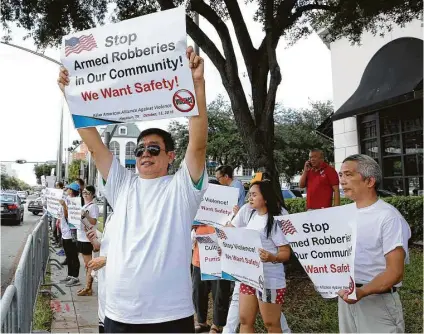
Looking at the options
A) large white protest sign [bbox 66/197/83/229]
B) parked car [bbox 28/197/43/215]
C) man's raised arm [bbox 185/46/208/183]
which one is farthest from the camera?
parked car [bbox 28/197/43/215]

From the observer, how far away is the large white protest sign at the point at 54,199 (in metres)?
9.33

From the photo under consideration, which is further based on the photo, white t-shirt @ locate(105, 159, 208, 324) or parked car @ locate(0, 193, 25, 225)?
parked car @ locate(0, 193, 25, 225)

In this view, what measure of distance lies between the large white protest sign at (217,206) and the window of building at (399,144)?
9.56m

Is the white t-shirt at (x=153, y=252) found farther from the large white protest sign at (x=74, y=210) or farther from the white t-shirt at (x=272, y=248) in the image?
the large white protest sign at (x=74, y=210)

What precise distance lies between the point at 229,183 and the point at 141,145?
11.3ft

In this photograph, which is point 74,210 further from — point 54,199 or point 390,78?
point 390,78

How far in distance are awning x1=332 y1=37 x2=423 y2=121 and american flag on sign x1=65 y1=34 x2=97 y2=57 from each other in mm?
9797

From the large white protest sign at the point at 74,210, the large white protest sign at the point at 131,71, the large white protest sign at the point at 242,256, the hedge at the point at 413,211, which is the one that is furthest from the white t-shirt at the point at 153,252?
the hedge at the point at 413,211

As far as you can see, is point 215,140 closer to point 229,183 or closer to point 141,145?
point 229,183

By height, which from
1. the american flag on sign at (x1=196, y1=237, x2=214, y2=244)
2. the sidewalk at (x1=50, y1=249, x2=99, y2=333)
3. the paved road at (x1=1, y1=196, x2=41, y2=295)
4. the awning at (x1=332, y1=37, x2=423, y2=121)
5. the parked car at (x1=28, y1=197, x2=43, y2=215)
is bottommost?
the sidewalk at (x1=50, y1=249, x2=99, y2=333)

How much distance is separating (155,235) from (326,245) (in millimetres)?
1197

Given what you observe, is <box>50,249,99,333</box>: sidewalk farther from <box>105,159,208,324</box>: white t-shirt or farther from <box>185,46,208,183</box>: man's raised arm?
<box>185,46,208,183</box>: man's raised arm

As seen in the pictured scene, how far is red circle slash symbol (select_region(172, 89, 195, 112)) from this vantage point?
2.63 m

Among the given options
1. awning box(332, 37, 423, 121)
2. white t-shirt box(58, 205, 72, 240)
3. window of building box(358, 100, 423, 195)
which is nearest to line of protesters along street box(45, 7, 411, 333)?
white t-shirt box(58, 205, 72, 240)
